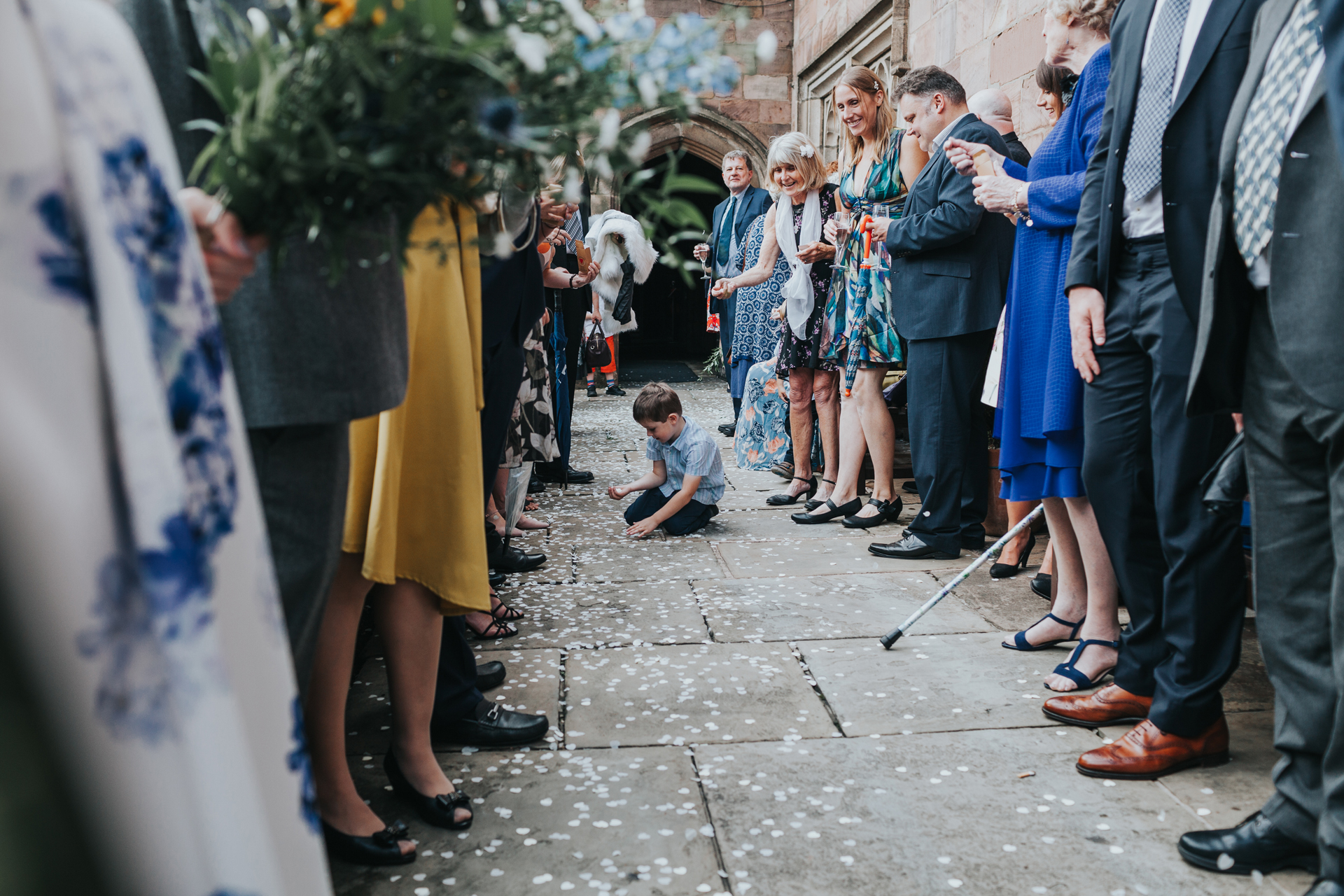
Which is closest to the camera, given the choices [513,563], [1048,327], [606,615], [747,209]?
[1048,327]

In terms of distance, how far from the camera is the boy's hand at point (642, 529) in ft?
15.8

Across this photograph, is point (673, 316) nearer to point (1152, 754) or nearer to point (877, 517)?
point (877, 517)

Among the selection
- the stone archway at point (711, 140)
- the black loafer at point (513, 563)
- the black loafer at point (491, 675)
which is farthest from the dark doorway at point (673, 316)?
the black loafer at point (491, 675)

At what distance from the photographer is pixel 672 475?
16.4 ft

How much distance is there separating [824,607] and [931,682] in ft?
2.67

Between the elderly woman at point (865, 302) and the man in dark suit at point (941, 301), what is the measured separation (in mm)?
203

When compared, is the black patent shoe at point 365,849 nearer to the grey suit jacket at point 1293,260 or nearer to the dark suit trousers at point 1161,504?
the dark suit trousers at point 1161,504

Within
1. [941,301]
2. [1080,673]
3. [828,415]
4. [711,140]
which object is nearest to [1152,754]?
[1080,673]

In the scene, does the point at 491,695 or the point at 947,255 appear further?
the point at 947,255

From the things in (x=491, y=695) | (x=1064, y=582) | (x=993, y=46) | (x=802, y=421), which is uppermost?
(x=993, y=46)

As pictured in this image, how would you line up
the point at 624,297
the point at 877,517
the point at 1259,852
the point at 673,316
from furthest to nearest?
the point at 673,316 < the point at 624,297 < the point at 877,517 < the point at 1259,852

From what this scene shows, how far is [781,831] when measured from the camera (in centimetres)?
205

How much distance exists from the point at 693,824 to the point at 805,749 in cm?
47

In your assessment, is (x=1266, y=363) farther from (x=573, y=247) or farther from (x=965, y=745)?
(x=573, y=247)
